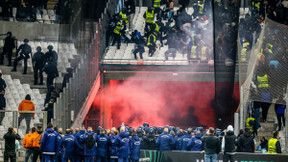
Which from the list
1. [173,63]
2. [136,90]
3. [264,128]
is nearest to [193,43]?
[173,63]

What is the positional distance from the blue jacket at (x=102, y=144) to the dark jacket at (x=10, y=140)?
83.8 inches

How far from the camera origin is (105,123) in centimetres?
2638

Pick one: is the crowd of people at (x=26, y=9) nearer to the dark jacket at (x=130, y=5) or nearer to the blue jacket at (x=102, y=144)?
the dark jacket at (x=130, y=5)

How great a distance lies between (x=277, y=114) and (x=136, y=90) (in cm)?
815

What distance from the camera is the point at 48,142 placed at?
54.7 feet

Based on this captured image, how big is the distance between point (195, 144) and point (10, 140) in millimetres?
4982

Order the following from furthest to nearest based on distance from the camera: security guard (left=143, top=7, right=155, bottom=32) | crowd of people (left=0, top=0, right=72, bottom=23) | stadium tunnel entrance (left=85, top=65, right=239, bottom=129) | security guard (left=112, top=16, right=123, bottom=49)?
crowd of people (left=0, top=0, right=72, bottom=23), security guard (left=143, top=7, right=155, bottom=32), security guard (left=112, top=16, right=123, bottom=49), stadium tunnel entrance (left=85, top=65, right=239, bottom=129)

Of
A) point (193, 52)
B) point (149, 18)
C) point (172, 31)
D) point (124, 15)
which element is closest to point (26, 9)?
point (124, 15)

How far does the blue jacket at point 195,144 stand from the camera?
682 inches

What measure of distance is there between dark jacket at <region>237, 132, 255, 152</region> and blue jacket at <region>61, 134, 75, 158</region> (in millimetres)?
4457

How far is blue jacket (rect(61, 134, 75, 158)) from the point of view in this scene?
17078mm

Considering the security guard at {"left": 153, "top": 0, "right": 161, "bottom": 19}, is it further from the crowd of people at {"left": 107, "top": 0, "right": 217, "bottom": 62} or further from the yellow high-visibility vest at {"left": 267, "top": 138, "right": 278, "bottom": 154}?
the yellow high-visibility vest at {"left": 267, "top": 138, "right": 278, "bottom": 154}

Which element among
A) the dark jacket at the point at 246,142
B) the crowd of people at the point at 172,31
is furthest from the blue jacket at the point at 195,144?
the crowd of people at the point at 172,31

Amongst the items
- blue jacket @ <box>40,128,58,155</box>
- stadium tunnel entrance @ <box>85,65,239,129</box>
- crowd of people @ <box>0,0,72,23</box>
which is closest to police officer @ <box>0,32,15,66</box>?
crowd of people @ <box>0,0,72,23</box>
